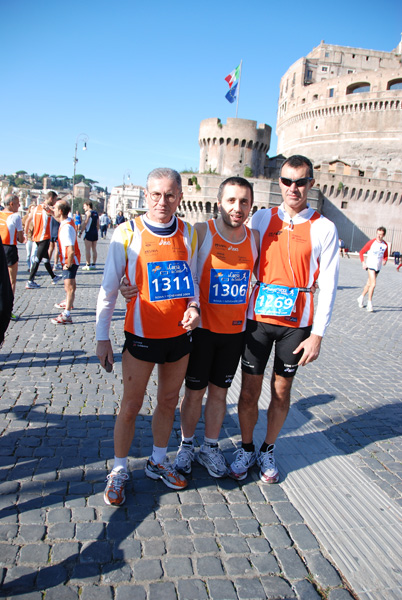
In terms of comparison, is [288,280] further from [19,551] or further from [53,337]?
[53,337]

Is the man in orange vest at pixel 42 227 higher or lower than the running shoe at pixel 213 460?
higher

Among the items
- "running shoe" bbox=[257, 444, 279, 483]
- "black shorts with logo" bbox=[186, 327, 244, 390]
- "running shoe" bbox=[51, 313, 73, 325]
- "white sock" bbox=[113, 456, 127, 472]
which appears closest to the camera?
"white sock" bbox=[113, 456, 127, 472]

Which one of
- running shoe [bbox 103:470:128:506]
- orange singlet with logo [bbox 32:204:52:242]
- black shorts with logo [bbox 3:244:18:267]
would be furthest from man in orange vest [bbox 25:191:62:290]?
running shoe [bbox 103:470:128:506]

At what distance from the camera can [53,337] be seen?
6.34 m

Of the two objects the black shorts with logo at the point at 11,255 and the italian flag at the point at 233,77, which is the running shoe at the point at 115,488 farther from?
the italian flag at the point at 233,77

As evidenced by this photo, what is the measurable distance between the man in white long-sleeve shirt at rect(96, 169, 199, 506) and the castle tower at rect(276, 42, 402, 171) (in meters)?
51.4

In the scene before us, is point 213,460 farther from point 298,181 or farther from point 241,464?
point 298,181

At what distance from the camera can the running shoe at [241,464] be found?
313cm

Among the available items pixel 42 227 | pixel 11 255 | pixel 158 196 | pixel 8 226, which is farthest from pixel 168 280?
pixel 42 227

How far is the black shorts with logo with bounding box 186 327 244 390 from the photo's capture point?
2990mm

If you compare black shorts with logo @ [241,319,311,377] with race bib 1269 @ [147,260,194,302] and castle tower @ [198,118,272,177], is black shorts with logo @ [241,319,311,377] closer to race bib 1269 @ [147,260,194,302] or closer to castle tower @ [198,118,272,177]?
race bib 1269 @ [147,260,194,302]

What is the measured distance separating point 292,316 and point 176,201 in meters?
1.11

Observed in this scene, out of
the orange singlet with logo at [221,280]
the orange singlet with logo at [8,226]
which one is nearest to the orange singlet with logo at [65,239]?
the orange singlet with logo at [8,226]

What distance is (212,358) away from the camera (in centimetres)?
308
